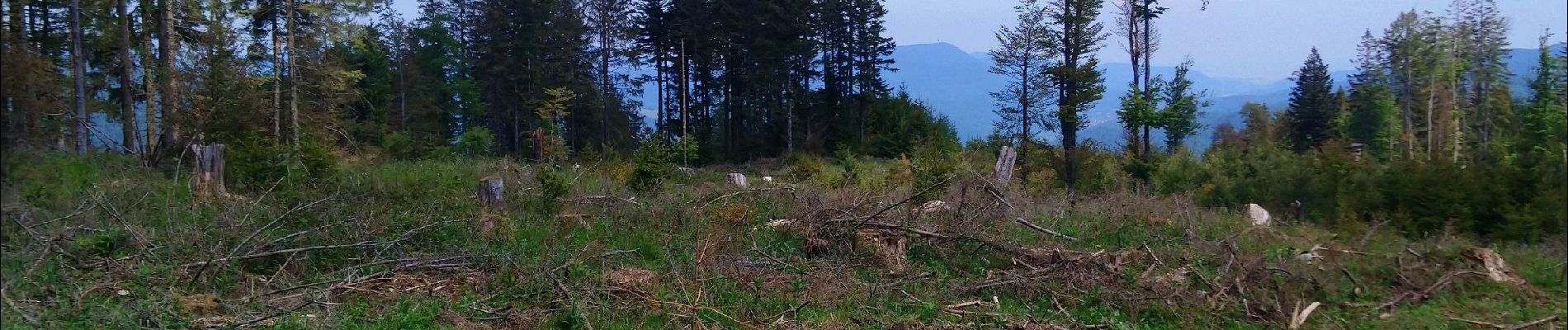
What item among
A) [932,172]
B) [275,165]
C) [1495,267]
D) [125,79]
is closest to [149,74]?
[125,79]

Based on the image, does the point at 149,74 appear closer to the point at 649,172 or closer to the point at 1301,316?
the point at 649,172

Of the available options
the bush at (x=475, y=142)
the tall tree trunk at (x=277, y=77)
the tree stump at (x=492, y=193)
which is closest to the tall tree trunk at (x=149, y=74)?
the tall tree trunk at (x=277, y=77)

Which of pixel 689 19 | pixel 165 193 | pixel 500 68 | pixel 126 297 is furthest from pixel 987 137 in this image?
pixel 126 297

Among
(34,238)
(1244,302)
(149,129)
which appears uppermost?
(149,129)

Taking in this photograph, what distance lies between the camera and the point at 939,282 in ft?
25.1

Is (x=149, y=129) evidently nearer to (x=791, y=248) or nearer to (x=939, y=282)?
(x=791, y=248)

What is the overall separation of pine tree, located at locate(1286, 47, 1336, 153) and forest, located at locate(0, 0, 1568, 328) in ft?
24.0

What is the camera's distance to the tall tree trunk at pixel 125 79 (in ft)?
59.2

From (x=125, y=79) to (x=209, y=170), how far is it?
35.8 feet

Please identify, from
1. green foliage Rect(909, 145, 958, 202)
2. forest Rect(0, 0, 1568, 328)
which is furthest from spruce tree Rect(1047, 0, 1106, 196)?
green foliage Rect(909, 145, 958, 202)

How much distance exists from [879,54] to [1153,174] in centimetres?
1619

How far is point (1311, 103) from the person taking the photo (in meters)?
33.3

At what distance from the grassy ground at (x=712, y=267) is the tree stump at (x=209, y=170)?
18.5 inches

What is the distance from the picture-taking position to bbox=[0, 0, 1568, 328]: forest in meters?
6.35
